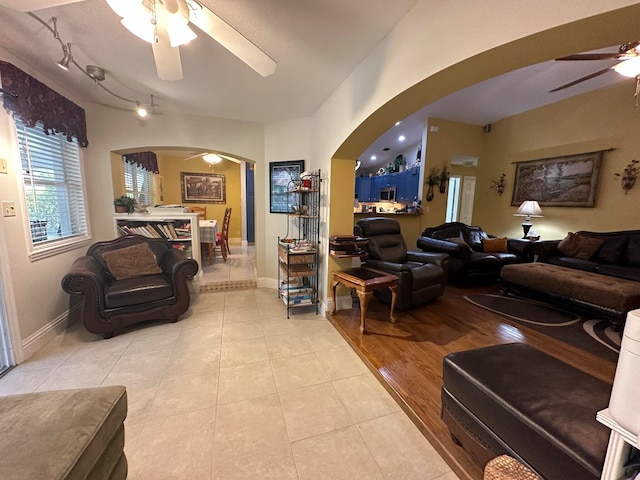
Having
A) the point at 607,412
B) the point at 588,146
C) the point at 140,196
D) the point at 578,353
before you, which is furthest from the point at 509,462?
the point at 140,196

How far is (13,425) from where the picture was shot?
87 centimetres

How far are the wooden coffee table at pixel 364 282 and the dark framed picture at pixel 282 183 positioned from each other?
4.59 ft

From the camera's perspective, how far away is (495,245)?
4.31 m

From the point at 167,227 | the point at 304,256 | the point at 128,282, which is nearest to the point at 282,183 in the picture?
the point at 304,256

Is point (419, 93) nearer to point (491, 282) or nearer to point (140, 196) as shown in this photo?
point (491, 282)

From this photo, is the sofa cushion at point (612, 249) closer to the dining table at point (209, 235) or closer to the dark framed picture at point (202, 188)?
the dining table at point (209, 235)

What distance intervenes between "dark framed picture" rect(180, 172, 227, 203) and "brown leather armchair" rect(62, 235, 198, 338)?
12.0 ft

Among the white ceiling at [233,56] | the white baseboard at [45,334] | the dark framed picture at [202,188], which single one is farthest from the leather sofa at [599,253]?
the dark framed picture at [202,188]

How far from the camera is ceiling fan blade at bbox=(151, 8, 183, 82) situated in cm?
126

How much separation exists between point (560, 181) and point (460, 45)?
466cm

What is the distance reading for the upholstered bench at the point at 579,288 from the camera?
2.45 m

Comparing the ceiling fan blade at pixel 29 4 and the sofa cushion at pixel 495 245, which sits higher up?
the ceiling fan blade at pixel 29 4

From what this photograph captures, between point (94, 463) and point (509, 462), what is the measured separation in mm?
1417

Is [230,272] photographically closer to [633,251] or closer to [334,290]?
[334,290]
